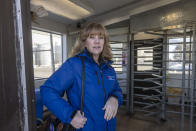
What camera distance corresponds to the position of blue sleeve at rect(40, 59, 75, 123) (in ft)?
2.51

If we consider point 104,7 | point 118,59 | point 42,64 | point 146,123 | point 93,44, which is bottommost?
point 146,123

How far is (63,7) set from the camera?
2527 millimetres

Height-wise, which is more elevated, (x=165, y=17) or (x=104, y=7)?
(x=104, y=7)

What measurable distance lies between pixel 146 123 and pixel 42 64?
9.86 ft

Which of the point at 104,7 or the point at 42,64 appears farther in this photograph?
the point at 42,64

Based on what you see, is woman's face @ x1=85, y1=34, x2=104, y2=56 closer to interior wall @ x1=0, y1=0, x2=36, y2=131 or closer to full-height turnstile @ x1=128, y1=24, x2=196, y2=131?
interior wall @ x1=0, y1=0, x2=36, y2=131

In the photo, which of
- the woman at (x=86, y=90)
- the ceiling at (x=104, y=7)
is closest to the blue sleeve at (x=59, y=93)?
the woman at (x=86, y=90)

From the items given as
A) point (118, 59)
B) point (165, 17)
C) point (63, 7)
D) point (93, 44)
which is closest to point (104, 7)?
point (63, 7)

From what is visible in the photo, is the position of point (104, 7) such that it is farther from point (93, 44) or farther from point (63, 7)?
point (93, 44)

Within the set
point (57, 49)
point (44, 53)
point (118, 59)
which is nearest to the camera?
point (44, 53)

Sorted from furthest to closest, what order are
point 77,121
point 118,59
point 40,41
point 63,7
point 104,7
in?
point 118,59 → point 40,41 → point 104,7 → point 63,7 → point 77,121

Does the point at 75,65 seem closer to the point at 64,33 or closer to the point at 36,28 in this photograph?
the point at 36,28

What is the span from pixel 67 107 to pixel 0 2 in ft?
2.00

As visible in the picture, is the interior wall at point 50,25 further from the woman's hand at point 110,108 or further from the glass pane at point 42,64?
the woman's hand at point 110,108
